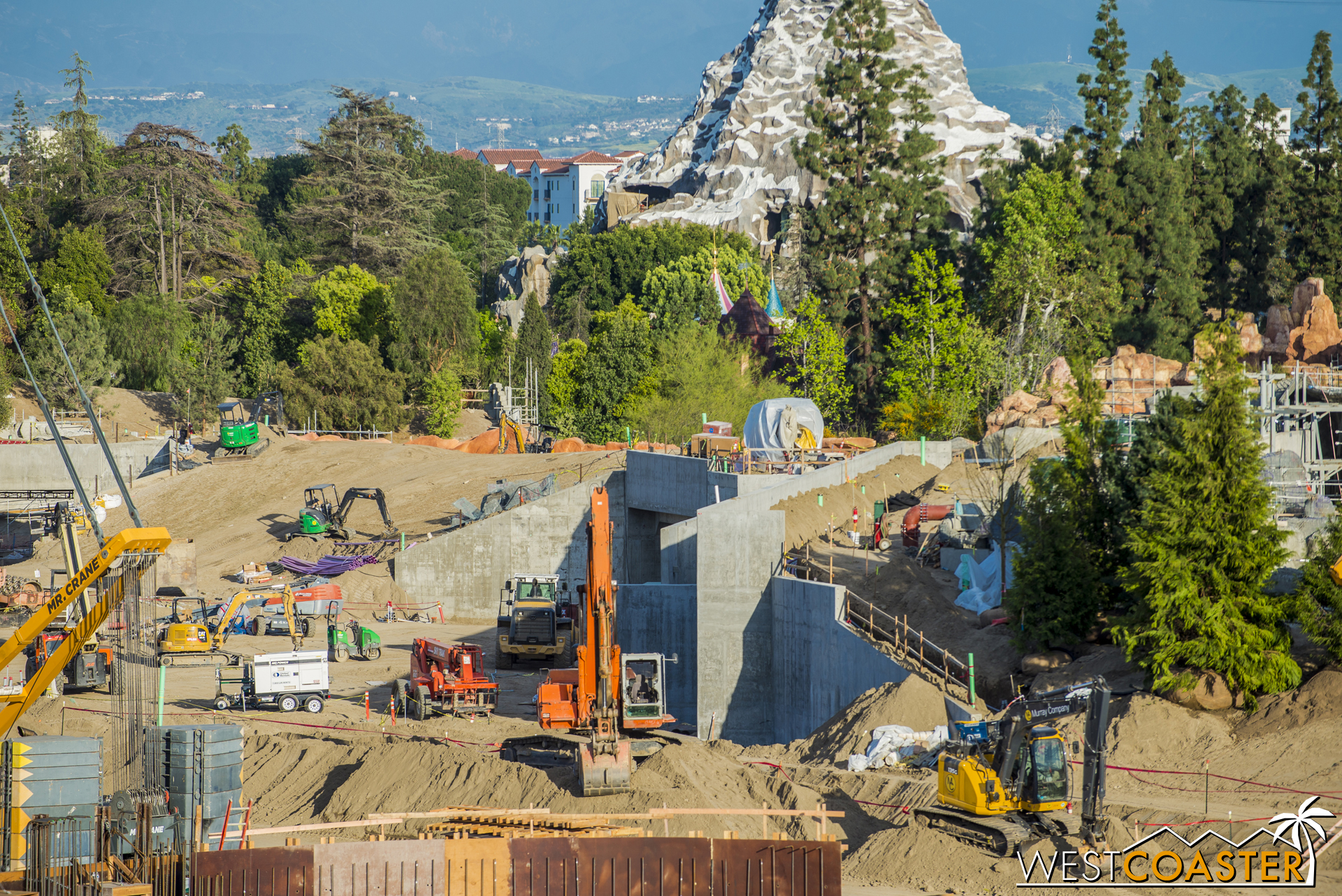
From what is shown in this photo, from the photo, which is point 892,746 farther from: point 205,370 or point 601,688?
point 205,370

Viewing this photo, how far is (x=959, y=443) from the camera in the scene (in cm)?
5041

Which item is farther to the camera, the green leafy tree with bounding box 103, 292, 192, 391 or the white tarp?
the green leafy tree with bounding box 103, 292, 192, 391

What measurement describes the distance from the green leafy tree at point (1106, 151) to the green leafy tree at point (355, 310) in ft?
135

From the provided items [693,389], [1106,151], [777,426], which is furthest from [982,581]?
[1106,151]

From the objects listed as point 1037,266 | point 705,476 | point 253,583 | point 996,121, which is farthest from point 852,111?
point 996,121

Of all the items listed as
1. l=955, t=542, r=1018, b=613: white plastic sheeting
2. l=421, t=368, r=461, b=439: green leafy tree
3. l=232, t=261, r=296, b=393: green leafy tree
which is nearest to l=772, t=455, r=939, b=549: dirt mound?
l=955, t=542, r=1018, b=613: white plastic sheeting

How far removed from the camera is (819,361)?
2594 inches

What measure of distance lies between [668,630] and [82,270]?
63302 millimetres

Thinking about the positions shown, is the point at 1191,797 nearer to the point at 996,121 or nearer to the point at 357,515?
the point at 357,515

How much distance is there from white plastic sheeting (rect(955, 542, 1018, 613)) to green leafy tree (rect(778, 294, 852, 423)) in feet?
103

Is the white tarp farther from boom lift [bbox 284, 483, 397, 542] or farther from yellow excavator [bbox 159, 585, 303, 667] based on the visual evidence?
yellow excavator [bbox 159, 585, 303, 667]

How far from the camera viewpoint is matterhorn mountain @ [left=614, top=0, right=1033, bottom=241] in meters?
122

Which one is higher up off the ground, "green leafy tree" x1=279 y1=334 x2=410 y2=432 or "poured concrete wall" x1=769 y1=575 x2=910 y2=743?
"green leafy tree" x1=279 y1=334 x2=410 y2=432

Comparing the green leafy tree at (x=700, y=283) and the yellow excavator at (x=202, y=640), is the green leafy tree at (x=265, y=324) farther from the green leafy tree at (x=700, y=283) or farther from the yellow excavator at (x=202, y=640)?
the yellow excavator at (x=202, y=640)
